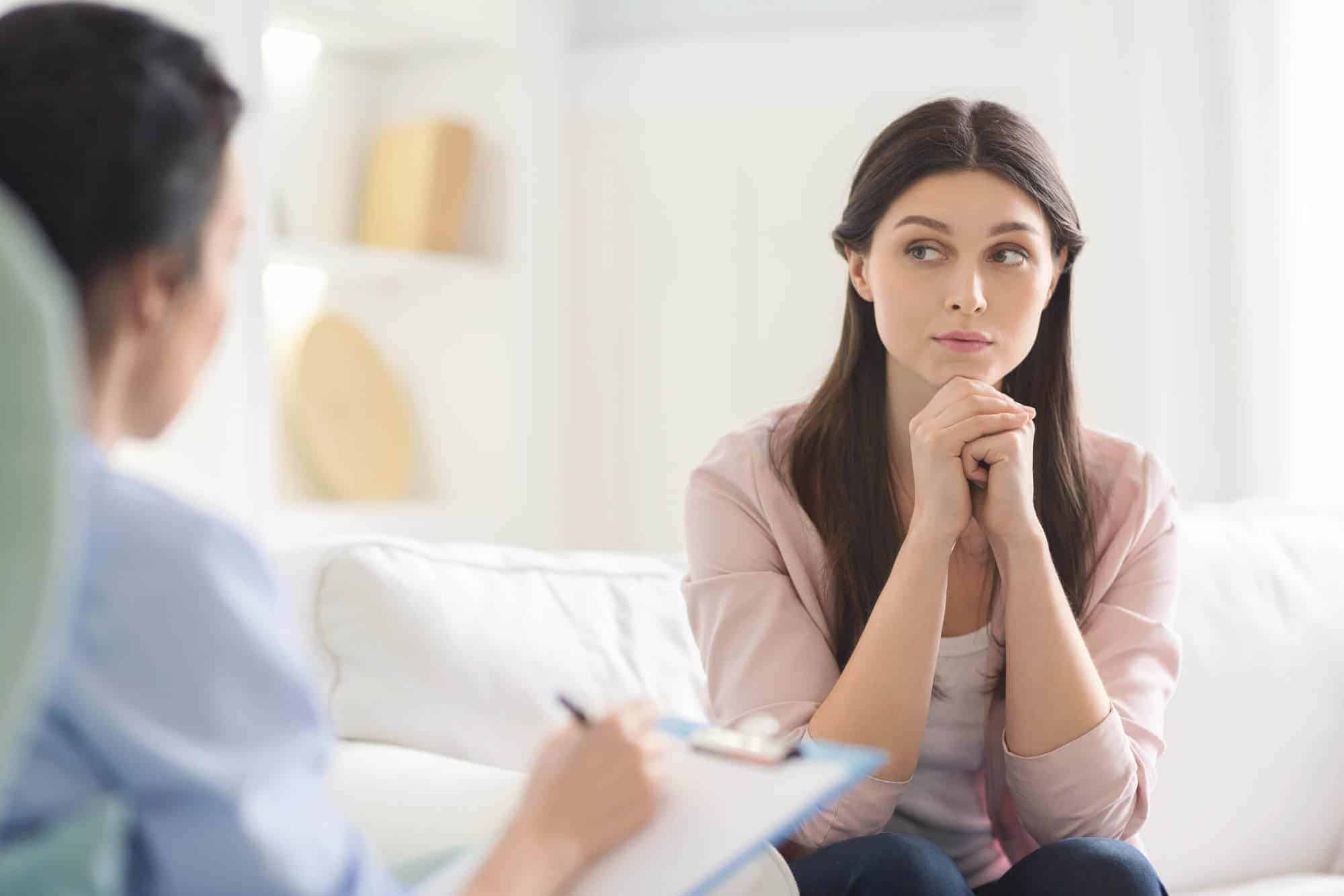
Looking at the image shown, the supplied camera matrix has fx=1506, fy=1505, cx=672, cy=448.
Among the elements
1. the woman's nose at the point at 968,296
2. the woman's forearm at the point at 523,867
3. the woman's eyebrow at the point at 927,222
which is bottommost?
the woman's forearm at the point at 523,867

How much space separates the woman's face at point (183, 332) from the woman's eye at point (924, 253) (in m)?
0.85

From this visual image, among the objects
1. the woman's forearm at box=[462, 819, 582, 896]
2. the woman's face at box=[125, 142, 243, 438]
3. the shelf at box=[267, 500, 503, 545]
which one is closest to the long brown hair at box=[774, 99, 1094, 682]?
the woman's forearm at box=[462, 819, 582, 896]

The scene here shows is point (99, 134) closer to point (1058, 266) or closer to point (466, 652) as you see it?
point (466, 652)

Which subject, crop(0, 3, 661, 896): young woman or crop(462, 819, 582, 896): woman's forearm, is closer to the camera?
crop(0, 3, 661, 896): young woman

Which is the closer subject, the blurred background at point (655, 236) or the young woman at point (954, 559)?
the young woman at point (954, 559)

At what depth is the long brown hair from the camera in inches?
58.0

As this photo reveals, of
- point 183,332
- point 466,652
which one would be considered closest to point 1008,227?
point 466,652

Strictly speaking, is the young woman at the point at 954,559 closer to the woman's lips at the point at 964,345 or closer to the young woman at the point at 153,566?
the woman's lips at the point at 964,345

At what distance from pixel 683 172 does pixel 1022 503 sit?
2.11 metres

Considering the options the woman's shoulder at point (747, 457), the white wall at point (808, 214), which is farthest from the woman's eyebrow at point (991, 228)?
the white wall at point (808, 214)

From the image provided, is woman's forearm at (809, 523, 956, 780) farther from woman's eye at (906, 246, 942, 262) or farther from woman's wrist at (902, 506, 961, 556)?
woman's eye at (906, 246, 942, 262)

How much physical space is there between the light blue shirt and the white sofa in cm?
52

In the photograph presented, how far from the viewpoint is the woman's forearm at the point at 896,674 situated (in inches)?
53.7

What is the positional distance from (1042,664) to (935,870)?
228mm
